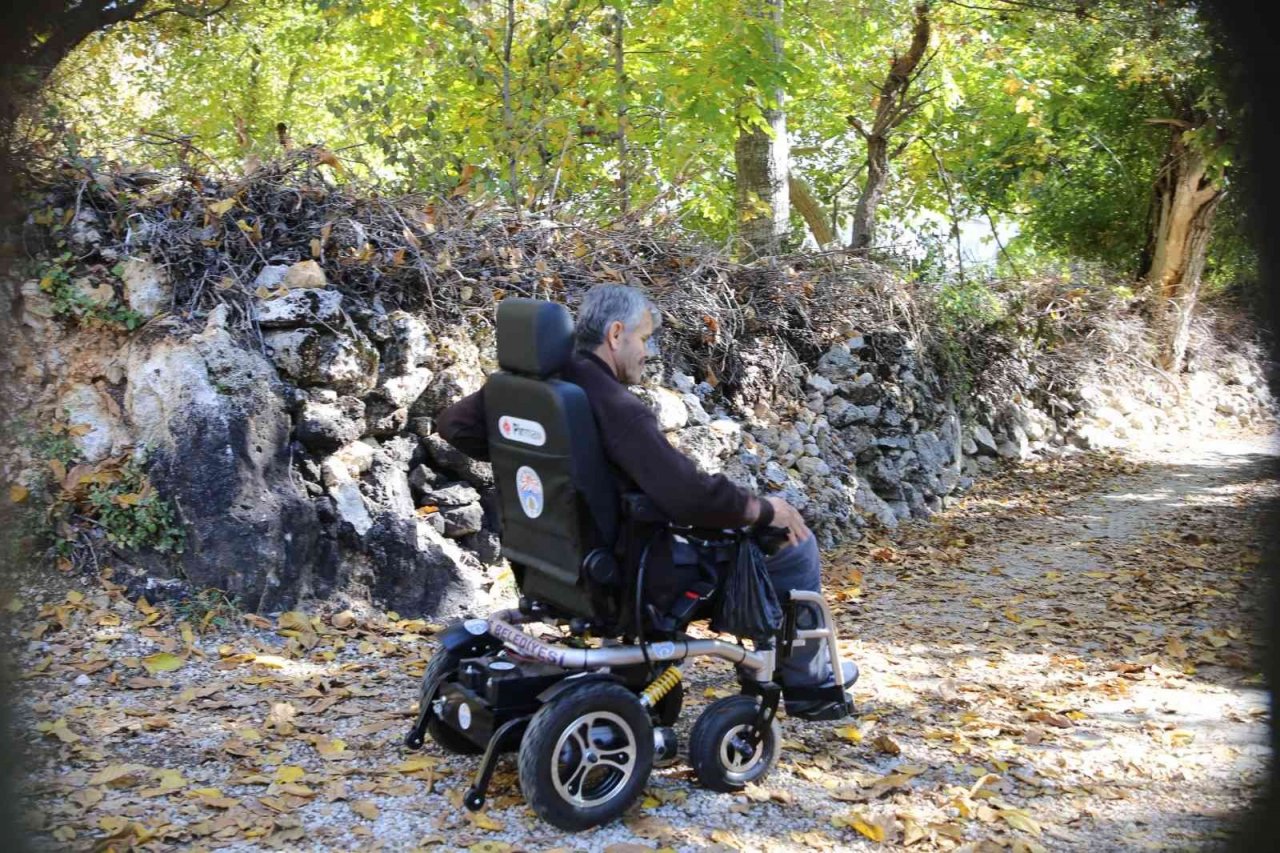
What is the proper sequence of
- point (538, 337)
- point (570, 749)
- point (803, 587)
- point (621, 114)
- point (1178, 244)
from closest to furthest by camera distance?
point (570, 749) < point (538, 337) < point (803, 587) < point (621, 114) < point (1178, 244)

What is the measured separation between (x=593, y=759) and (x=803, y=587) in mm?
1074

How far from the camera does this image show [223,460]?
5.61 metres

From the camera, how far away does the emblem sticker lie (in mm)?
3801

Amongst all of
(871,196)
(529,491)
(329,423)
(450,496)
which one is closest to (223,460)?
(329,423)

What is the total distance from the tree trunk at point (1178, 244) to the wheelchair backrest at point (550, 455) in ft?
50.0

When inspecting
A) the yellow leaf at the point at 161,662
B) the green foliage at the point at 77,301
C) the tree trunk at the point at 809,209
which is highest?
the tree trunk at the point at 809,209

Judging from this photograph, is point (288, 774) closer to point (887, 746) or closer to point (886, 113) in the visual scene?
point (887, 746)

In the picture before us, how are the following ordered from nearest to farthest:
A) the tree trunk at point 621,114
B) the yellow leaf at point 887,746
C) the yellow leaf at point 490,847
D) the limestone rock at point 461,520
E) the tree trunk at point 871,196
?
1. the yellow leaf at point 490,847
2. the yellow leaf at point 887,746
3. the limestone rock at point 461,520
4. the tree trunk at point 621,114
5. the tree trunk at point 871,196

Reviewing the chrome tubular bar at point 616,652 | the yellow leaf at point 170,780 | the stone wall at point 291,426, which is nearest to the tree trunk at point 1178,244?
the stone wall at point 291,426

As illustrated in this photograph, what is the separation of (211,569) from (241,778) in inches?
70.4

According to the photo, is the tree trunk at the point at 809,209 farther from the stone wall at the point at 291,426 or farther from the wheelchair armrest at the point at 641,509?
the wheelchair armrest at the point at 641,509

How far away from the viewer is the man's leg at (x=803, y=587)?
427 cm

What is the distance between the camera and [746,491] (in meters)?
3.90

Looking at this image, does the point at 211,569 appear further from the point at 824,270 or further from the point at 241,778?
the point at 824,270
